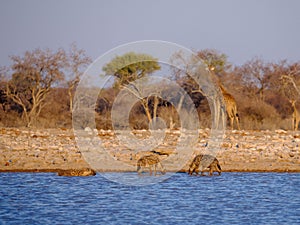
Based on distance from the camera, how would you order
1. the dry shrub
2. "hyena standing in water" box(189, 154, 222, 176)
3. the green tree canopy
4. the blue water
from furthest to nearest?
1. the green tree canopy
2. the dry shrub
3. "hyena standing in water" box(189, 154, 222, 176)
4. the blue water

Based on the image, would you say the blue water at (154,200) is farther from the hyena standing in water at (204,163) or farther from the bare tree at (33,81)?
the bare tree at (33,81)

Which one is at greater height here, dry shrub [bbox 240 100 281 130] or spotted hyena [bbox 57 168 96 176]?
dry shrub [bbox 240 100 281 130]

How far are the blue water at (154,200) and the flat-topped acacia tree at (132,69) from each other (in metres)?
17.4

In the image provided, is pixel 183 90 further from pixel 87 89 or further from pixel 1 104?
pixel 1 104

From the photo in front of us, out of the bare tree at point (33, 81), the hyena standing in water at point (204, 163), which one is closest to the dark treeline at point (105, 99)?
the bare tree at point (33, 81)

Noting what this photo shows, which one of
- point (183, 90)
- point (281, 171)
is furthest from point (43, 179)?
point (183, 90)

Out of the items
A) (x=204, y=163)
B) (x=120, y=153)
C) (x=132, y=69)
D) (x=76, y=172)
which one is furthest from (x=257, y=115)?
(x=76, y=172)

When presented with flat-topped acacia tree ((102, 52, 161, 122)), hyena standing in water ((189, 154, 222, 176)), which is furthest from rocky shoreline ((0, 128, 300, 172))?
flat-topped acacia tree ((102, 52, 161, 122))

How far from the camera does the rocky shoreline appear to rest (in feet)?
55.3

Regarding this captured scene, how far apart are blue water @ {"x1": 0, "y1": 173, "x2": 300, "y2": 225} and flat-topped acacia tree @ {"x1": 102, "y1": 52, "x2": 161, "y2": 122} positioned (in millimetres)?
17440

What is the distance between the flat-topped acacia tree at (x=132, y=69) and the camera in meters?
34.8

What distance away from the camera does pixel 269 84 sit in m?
44.4

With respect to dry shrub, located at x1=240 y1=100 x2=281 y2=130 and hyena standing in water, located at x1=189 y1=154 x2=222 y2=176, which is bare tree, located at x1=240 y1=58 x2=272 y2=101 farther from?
hyena standing in water, located at x1=189 y1=154 x2=222 y2=176

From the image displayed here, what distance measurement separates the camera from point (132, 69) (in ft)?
125
